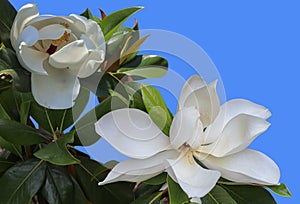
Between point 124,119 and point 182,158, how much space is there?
108mm

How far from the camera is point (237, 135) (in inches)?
45.2

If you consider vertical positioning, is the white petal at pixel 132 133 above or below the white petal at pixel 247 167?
above

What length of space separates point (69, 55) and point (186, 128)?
0.21 m

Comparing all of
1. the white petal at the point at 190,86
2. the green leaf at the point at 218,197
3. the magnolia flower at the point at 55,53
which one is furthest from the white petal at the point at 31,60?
the green leaf at the point at 218,197

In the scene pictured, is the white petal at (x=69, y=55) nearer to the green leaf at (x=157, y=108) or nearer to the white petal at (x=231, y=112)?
the green leaf at (x=157, y=108)

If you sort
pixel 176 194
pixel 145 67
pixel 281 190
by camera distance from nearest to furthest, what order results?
pixel 176 194, pixel 281 190, pixel 145 67

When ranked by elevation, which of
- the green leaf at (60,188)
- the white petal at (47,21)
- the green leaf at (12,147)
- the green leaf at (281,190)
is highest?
the white petal at (47,21)

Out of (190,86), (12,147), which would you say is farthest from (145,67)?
(12,147)

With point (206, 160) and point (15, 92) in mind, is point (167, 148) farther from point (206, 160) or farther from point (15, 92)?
point (15, 92)

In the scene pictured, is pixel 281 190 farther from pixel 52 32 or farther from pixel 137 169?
pixel 52 32

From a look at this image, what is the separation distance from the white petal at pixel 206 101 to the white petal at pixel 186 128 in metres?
0.03

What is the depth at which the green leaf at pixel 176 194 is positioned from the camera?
1087 mm

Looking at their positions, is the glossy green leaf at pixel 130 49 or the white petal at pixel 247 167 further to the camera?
the glossy green leaf at pixel 130 49

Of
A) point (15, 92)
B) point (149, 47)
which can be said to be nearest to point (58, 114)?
point (15, 92)
